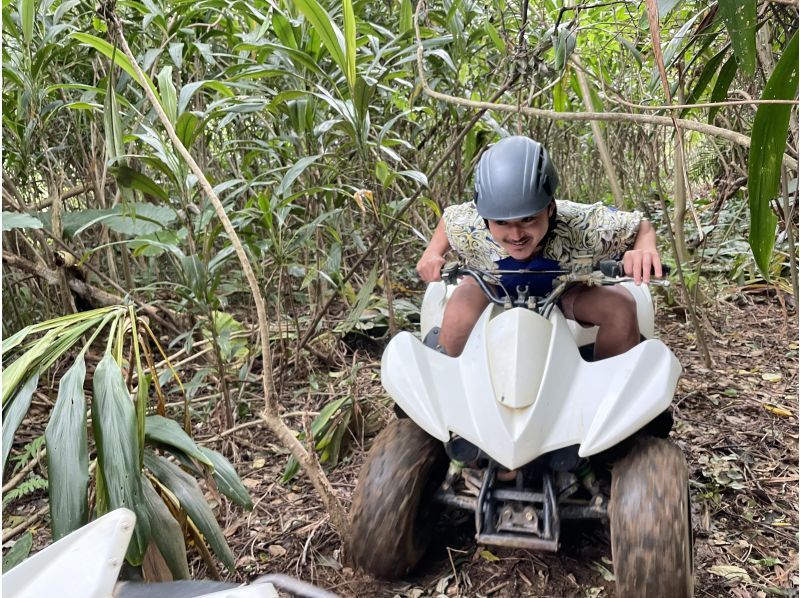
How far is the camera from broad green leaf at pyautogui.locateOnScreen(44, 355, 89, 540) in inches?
45.4

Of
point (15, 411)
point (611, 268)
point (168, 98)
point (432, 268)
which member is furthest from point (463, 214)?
point (15, 411)

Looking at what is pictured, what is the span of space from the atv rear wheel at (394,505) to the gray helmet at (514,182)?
0.65 m

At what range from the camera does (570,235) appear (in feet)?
6.67

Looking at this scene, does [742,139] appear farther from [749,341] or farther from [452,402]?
[749,341]

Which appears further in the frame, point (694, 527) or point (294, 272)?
point (294, 272)

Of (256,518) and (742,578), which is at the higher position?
(256,518)

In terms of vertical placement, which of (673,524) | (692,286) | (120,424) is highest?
(120,424)

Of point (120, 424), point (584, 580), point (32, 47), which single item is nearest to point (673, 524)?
point (584, 580)

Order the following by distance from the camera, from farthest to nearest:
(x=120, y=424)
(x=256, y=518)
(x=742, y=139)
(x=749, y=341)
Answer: (x=749, y=341) → (x=256, y=518) → (x=120, y=424) → (x=742, y=139)

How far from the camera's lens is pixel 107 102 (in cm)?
148

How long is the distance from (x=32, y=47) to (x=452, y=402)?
7.15 ft

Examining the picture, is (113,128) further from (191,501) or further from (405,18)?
(405,18)

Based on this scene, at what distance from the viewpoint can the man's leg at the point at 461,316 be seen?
1.94 metres

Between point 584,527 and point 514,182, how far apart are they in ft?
3.39
